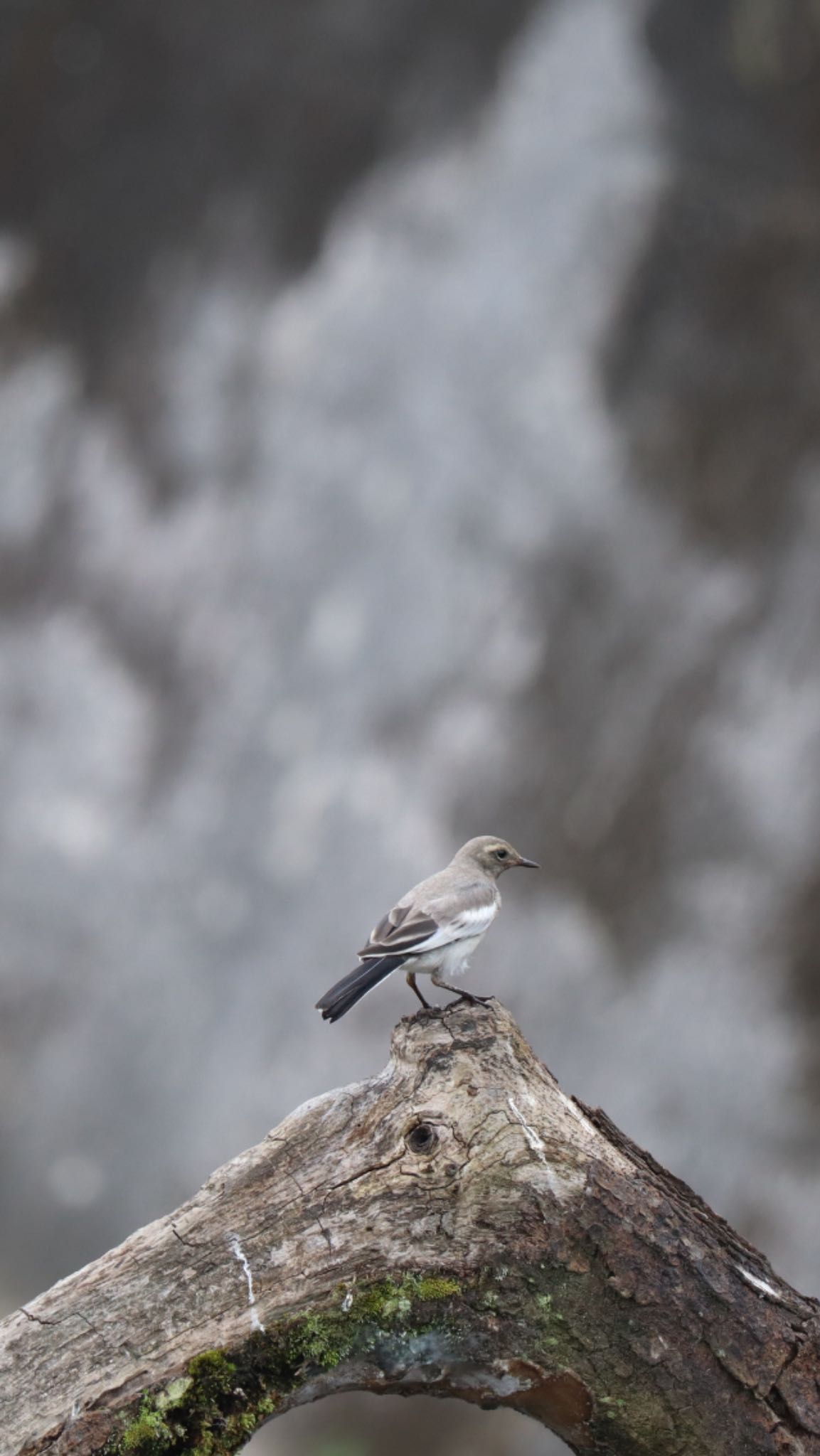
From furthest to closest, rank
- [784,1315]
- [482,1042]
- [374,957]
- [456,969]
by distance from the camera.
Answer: [456,969], [374,957], [482,1042], [784,1315]

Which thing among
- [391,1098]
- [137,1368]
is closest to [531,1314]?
[391,1098]

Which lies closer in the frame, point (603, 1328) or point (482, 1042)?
point (603, 1328)

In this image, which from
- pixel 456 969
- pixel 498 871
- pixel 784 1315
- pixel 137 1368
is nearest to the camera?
pixel 137 1368

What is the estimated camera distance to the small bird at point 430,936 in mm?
2582

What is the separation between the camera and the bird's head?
3279 millimetres

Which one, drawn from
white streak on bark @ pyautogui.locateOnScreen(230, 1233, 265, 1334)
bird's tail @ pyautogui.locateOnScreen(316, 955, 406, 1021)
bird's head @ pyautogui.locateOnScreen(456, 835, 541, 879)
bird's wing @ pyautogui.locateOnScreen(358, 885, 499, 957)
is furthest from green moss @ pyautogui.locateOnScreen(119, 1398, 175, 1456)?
bird's head @ pyautogui.locateOnScreen(456, 835, 541, 879)

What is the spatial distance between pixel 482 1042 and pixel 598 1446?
84cm

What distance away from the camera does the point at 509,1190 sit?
7.23 feet

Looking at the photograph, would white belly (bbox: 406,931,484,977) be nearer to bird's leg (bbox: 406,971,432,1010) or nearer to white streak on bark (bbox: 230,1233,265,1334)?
bird's leg (bbox: 406,971,432,1010)

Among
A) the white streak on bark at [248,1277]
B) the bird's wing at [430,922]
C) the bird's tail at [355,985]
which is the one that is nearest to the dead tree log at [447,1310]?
the white streak on bark at [248,1277]

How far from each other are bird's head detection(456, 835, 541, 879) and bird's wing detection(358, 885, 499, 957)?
0.90 ft

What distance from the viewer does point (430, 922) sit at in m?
2.74

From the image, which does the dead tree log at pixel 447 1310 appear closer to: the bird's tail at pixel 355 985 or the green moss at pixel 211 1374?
the green moss at pixel 211 1374

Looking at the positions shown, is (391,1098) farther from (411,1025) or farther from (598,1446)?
(598,1446)
